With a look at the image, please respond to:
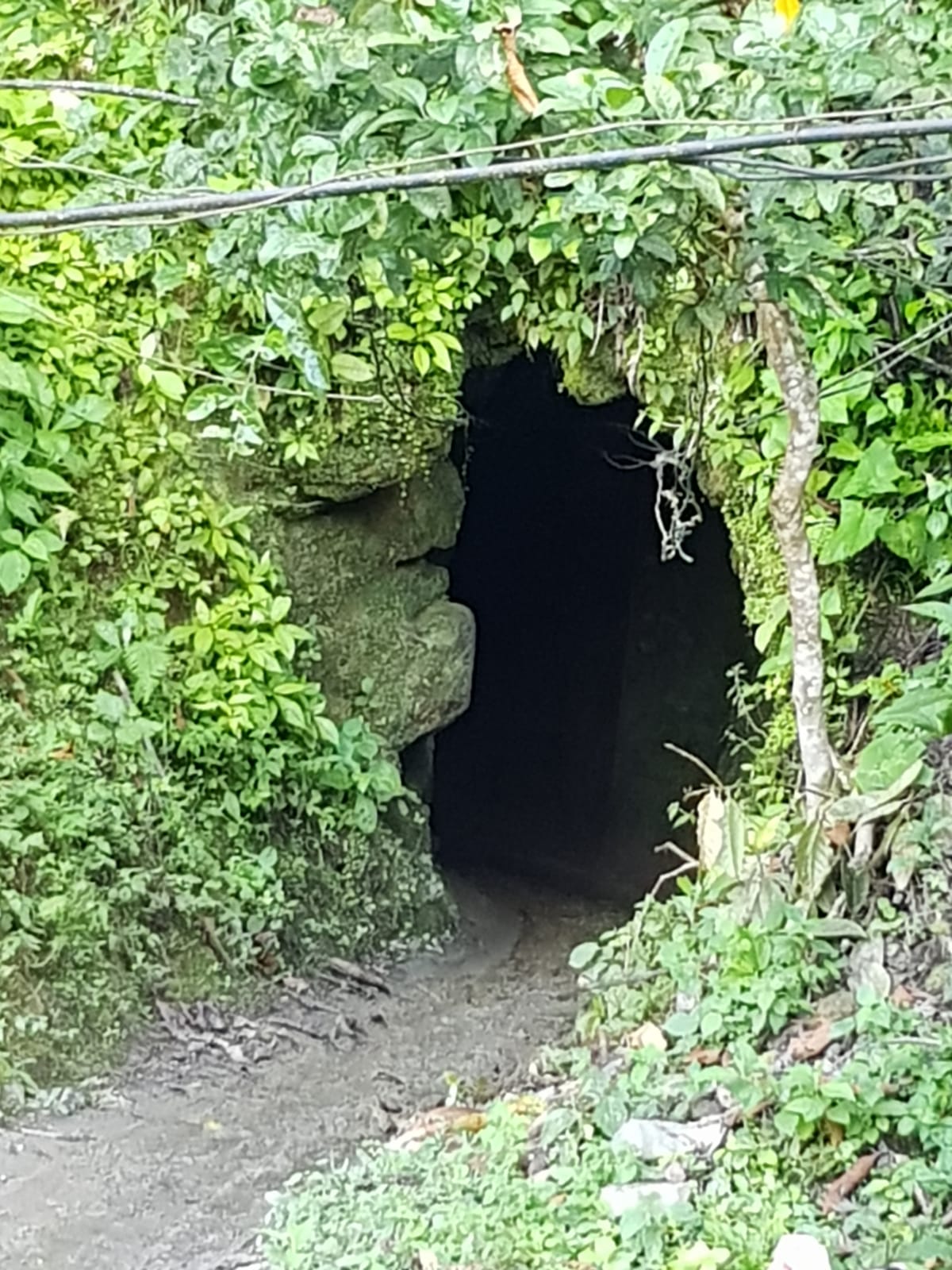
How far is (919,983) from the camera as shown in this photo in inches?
126

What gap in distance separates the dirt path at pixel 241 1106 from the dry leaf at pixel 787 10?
8.79 feet

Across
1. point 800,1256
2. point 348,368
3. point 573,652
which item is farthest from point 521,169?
point 573,652

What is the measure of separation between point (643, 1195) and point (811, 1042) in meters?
0.58

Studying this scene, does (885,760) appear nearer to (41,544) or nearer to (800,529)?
(800,529)

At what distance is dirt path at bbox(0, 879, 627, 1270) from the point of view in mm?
3219

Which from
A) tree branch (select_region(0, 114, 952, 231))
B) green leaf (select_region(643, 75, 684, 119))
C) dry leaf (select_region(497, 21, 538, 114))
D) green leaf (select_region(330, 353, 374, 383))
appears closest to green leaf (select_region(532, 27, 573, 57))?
dry leaf (select_region(497, 21, 538, 114))

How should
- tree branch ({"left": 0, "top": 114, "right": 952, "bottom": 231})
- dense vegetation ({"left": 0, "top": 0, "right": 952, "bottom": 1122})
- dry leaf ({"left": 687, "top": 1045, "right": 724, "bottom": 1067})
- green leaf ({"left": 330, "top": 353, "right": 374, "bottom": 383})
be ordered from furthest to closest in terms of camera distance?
1. green leaf ({"left": 330, "top": 353, "right": 374, "bottom": 383})
2. dense vegetation ({"left": 0, "top": 0, "right": 952, "bottom": 1122})
3. dry leaf ({"left": 687, "top": 1045, "right": 724, "bottom": 1067})
4. tree branch ({"left": 0, "top": 114, "right": 952, "bottom": 231})

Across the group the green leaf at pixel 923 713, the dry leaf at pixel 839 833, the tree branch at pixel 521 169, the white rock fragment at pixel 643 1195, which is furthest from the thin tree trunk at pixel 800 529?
the tree branch at pixel 521 169

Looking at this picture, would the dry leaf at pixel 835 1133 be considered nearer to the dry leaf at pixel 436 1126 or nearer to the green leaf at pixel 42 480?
the dry leaf at pixel 436 1126

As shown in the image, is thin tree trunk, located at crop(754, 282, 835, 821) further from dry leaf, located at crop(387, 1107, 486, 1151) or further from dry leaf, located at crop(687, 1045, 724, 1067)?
dry leaf, located at crop(387, 1107, 486, 1151)

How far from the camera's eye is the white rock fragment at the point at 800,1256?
7.93 feet

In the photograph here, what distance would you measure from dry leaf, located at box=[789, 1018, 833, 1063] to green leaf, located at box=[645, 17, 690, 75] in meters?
2.02

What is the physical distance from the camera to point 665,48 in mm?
2492

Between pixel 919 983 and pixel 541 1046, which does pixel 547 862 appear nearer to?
pixel 541 1046
